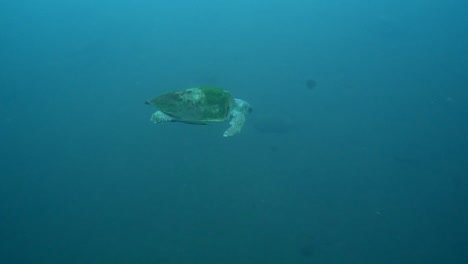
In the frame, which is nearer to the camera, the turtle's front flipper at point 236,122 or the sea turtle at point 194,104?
the sea turtle at point 194,104

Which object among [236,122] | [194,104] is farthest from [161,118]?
[236,122]

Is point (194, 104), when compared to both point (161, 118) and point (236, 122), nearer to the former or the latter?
point (161, 118)

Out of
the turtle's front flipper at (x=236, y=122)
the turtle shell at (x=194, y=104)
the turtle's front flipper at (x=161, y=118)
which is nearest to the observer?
the turtle shell at (x=194, y=104)

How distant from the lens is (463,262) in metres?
4.47

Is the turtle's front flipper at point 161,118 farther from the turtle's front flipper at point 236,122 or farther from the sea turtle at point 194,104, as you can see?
the turtle's front flipper at point 236,122

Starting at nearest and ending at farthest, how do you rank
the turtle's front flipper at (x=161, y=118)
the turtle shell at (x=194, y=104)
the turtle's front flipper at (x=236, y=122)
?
the turtle shell at (x=194, y=104), the turtle's front flipper at (x=161, y=118), the turtle's front flipper at (x=236, y=122)

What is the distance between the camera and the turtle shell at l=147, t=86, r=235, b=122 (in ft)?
13.0

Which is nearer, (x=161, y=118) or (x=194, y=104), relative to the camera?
(x=194, y=104)

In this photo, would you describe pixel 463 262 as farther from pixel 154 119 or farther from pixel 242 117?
pixel 154 119

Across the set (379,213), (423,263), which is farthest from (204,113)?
(423,263)

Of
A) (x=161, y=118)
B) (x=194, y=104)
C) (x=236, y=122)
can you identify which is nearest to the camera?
(x=194, y=104)

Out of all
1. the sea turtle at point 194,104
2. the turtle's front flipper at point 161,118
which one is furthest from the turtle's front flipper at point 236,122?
the turtle's front flipper at point 161,118

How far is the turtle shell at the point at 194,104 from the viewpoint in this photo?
395 centimetres

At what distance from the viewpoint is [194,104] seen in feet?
12.9
